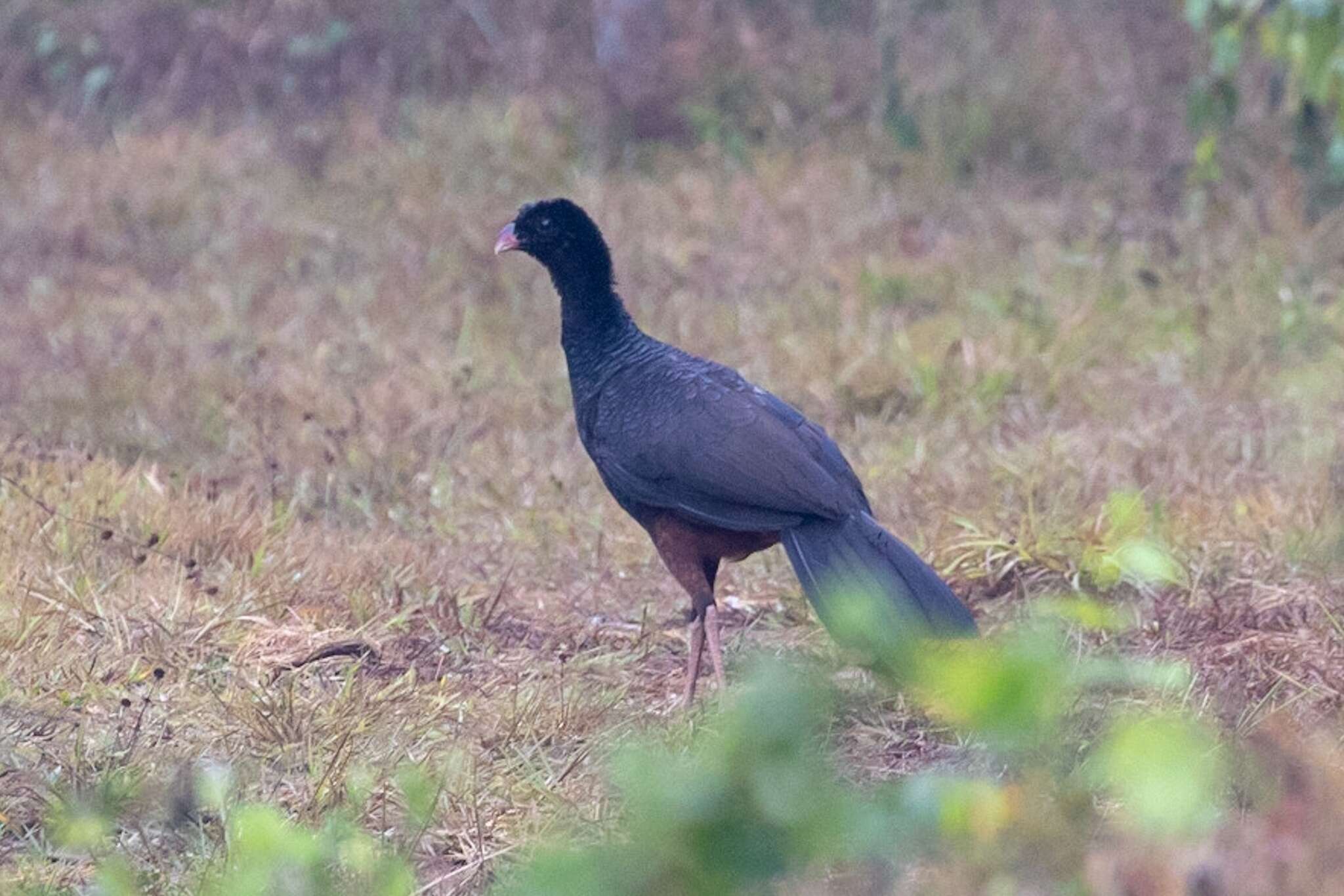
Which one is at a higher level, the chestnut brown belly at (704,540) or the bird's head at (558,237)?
the bird's head at (558,237)

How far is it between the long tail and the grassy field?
0.92ft

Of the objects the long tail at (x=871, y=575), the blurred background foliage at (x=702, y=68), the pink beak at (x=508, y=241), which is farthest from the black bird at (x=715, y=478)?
the blurred background foliage at (x=702, y=68)

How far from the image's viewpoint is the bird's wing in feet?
13.3

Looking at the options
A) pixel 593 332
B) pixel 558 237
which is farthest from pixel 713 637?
pixel 558 237

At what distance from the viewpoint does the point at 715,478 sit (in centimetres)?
411

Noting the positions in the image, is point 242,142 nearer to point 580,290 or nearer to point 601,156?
point 601,156

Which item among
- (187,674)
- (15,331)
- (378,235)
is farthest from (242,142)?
(187,674)

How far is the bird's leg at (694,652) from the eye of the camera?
163 inches

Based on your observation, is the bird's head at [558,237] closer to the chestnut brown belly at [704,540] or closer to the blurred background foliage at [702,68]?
the chestnut brown belly at [704,540]

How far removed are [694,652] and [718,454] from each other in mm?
490

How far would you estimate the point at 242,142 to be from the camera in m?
9.63

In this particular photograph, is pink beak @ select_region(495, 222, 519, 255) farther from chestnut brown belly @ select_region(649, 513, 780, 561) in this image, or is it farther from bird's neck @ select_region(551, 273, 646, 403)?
chestnut brown belly @ select_region(649, 513, 780, 561)

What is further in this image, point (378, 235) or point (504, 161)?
point (504, 161)

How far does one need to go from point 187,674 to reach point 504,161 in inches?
217
